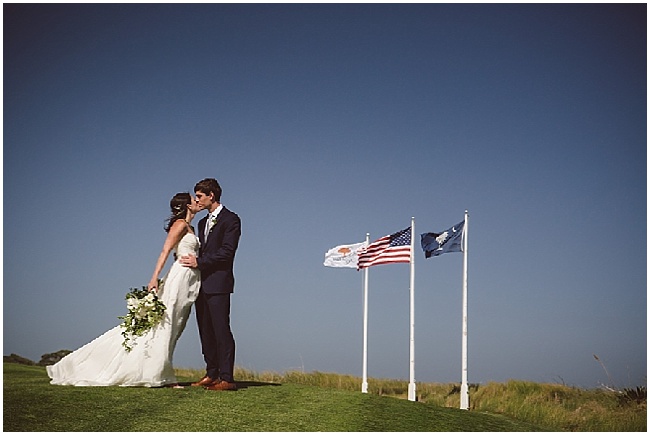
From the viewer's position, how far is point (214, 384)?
9.74 meters

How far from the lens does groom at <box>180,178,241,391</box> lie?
9336mm

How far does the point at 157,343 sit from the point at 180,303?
49cm

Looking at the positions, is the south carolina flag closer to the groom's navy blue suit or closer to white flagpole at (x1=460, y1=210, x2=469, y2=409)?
white flagpole at (x1=460, y1=210, x2=469, y2=409)

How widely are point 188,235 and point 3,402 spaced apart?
8.32 feet

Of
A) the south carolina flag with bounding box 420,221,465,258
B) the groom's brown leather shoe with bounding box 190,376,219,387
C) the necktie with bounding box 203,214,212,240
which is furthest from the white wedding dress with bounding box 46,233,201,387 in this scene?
the south carolina flag with bounding box 420,221,465,258

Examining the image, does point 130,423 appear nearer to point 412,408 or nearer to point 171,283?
point 171,283

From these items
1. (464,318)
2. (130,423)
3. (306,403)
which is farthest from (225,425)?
(464,318)

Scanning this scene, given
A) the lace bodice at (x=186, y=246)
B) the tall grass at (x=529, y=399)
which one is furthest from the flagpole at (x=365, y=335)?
the lace bodice at (x=186, y=246)

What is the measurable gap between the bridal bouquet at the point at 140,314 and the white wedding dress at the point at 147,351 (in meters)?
0.07

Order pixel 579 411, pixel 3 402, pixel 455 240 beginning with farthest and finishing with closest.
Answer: pixel 455 240 < pixel 579 411 < pixel 3 402

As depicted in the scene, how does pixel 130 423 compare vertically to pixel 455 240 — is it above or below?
below

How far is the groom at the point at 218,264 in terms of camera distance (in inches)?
368

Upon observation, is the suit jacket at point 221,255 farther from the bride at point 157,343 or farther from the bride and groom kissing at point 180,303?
the bride at point 157,343

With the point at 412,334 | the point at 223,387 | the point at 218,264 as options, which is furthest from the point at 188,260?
the point at 412,334
